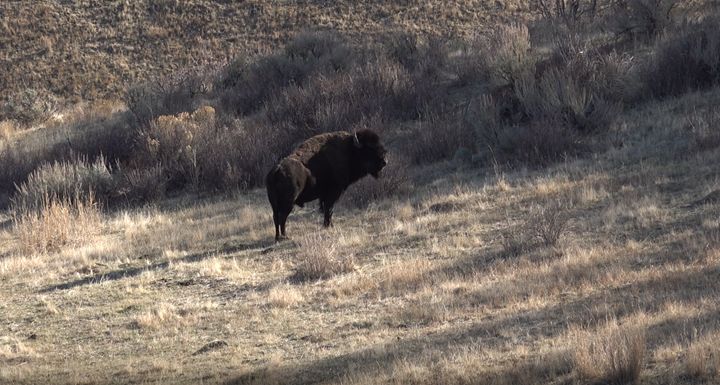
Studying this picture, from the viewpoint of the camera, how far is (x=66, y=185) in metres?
24.3

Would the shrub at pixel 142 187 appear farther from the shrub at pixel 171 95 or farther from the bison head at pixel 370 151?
the bison head at pixel 370 151

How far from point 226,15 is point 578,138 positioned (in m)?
31.1

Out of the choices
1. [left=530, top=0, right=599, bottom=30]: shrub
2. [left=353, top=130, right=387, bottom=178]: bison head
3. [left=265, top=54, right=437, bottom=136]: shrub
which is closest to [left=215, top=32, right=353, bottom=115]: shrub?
[left=265, top=54, right=437, bottom=136]: shrub

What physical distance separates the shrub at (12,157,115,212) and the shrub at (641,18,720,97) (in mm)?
12915

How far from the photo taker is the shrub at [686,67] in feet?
74.7

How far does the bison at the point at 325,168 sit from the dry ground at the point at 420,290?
2.00 feet

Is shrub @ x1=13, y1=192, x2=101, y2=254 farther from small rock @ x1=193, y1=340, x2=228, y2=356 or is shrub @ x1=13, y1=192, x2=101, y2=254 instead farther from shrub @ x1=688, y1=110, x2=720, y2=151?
shrub @ x1=688, y1=110, x2=720, y2=151

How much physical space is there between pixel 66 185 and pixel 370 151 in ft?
33.9

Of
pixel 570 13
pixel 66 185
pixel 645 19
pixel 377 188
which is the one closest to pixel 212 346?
pixel 377 188

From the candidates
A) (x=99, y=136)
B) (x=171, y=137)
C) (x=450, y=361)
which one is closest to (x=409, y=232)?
(x=450, y=361)

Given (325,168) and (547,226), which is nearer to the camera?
(547,226)

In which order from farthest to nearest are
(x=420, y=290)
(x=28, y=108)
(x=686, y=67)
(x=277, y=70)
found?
(x=28, y=108) → (x=277, y=70) → (x=686, y=67) → (x=420, y=290)

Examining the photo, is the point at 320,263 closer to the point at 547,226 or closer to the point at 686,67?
the point at 547,226

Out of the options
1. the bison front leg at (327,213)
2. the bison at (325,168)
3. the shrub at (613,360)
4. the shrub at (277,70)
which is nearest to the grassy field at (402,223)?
the shrub at (613,360)
